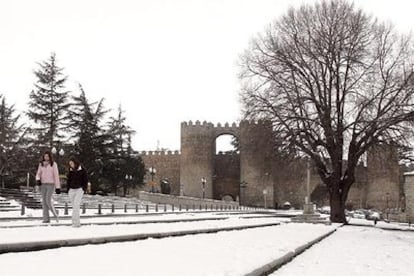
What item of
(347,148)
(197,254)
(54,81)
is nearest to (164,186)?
(54,81)

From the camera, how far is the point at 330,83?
26.8 metres

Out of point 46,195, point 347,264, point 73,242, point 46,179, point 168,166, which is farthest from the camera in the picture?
point 168,166

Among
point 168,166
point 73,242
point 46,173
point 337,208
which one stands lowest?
point 73,242

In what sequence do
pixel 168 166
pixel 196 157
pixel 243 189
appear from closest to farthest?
pixel 243 189, pixel 196 157, pixel 168 166

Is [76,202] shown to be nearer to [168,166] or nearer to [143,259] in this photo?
[143,259]

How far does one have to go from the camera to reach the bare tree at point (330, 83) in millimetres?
26062

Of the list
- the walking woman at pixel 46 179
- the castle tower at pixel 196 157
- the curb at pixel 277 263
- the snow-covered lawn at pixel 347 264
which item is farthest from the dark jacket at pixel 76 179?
the castle tower at pixel 196 157

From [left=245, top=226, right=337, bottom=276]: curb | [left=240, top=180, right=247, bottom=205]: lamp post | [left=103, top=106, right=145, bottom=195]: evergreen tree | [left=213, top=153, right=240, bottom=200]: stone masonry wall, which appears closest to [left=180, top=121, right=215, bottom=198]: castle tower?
[left=213, top=153, right=240, bottom=200]: stone masonry wall

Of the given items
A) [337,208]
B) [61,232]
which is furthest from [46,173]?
[337,208]

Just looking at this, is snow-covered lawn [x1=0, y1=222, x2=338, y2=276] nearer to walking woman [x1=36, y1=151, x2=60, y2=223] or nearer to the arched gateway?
walking woman [x1=36, y1=151, x2=60, y2=223]

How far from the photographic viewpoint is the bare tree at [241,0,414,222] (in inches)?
1026

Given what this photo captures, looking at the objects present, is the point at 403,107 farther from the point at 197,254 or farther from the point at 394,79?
the point at 197,254

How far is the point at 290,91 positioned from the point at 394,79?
4576 mm

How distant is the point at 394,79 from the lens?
26.0 metres
